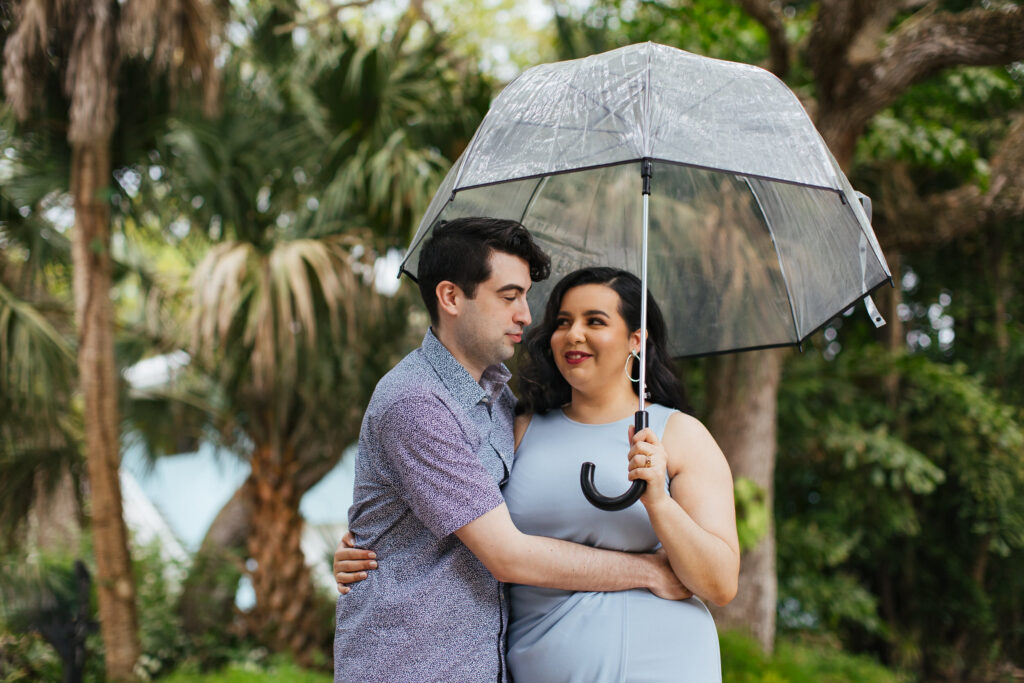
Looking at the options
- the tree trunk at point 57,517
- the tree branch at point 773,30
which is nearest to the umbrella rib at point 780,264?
the tree branch at point 773,30

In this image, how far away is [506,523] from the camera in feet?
6.46

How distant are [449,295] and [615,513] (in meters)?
0.71

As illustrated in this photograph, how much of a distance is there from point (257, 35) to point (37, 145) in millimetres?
1947

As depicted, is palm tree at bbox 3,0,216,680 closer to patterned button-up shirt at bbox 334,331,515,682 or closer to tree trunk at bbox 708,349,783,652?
patterned button-up shirt at bbox 334,331,515,682

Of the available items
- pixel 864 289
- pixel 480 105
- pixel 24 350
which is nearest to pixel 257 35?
pixel 480 105

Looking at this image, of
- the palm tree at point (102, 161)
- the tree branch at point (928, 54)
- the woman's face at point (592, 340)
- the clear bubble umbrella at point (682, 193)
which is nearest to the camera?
the clear bubble umbrella at point (682, 193)

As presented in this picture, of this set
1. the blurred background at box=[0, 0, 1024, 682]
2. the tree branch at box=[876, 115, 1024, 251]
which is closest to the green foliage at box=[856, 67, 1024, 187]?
the blurred background at box=[0, 0, 1024, 682]

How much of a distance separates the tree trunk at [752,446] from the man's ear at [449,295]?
4.89m

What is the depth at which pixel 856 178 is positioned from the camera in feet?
27.3

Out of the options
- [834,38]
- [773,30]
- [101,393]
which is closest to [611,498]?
[101,393]

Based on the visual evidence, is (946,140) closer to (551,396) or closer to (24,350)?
(551,396)

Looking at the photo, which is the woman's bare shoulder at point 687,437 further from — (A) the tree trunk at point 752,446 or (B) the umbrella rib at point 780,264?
(A) the tree trunk at point 752,446

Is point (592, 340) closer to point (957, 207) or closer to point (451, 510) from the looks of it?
point (451, 510)

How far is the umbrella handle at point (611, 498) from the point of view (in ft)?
6.29
